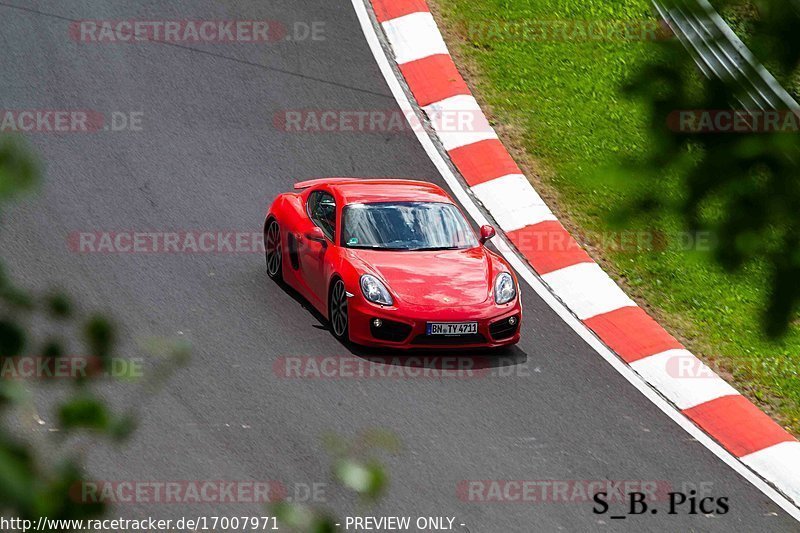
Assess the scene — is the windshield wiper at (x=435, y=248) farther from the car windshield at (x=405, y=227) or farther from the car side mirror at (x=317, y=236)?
the car side mirror at (x=317, y=236)

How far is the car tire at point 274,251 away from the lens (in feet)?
35.3

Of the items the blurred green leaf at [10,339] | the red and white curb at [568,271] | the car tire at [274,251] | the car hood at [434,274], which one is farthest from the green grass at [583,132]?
the blurred green leaf at [10,339]

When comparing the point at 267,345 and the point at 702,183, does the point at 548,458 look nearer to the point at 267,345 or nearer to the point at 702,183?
the point at 267,345

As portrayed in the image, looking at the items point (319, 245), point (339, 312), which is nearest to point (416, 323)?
point (339, 312)

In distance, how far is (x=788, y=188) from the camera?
2.74 meters

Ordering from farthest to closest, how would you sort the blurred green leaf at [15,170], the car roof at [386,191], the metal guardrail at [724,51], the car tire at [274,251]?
the car tire at [274,251]
the car roof at [386,191]
the metal guardrail at [724,51]
the blurred green leaf at [15,170]

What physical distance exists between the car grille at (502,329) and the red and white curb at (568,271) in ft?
3.22

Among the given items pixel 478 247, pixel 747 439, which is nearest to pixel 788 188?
pixel 747 439

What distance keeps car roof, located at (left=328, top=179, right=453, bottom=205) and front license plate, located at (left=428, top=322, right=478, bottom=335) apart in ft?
4.91

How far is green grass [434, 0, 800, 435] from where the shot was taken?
1020 centimetres

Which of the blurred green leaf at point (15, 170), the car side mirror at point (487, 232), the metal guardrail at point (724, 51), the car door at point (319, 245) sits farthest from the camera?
the car side mirror at point (487, 232)

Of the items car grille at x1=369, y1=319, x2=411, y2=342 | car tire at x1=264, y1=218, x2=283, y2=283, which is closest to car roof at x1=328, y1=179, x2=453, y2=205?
car tire at x1=264, y1=218, x2=283, y2=283

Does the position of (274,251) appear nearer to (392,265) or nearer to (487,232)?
(392,265)

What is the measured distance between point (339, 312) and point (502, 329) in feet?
4.54
